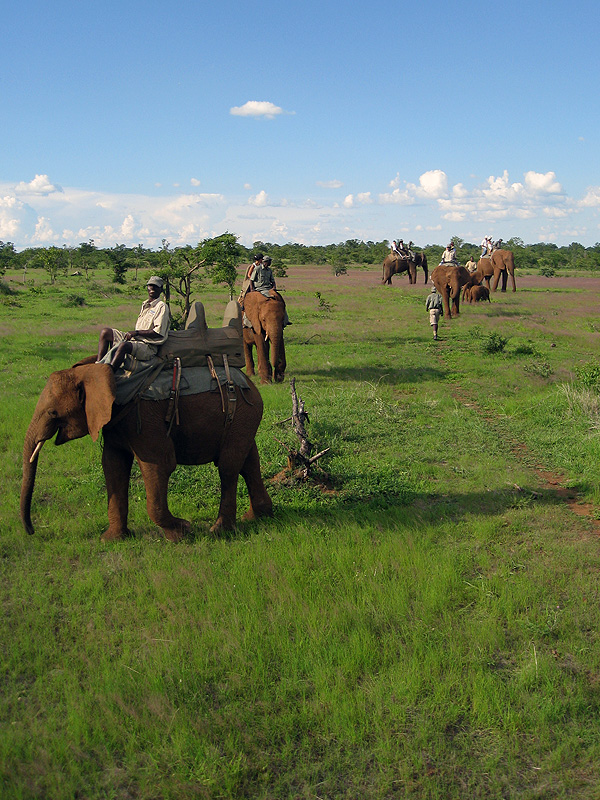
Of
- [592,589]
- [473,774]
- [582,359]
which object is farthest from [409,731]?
[582,359]

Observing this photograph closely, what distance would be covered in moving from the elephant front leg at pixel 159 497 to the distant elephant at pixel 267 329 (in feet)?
25.9

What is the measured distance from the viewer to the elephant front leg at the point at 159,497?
22.2ft

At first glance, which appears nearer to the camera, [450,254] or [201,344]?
[201,344]

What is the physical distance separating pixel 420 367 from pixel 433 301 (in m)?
5.20

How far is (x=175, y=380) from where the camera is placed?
22.6 feet

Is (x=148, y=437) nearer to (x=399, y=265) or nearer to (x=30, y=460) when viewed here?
(x=30, y=460)

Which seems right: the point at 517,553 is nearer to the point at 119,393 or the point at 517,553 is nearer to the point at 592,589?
the point at 592,589

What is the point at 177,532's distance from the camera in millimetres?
7066

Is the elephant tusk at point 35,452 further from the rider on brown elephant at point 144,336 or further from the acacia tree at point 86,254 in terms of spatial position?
the acacia tree at point 86,254

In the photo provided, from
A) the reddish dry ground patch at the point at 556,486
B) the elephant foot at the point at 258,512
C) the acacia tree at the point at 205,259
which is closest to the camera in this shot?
the elephant foot at the point at 258,512

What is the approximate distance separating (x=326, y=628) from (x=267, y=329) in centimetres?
976

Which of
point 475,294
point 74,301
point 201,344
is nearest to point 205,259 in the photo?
point 201,344

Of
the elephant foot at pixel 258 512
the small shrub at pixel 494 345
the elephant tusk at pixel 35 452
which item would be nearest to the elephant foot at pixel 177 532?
the elephant foot at pixel 258 512

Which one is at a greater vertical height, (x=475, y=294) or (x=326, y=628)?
(x=475, y=294)
